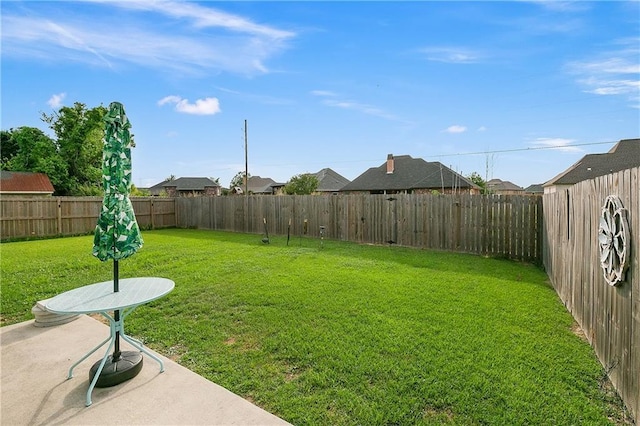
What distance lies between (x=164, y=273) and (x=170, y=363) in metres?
3.66

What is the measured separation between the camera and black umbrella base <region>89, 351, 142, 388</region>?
8.01ft

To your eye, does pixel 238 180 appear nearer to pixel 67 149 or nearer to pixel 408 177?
pixel 67 149

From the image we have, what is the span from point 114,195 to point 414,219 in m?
7.92

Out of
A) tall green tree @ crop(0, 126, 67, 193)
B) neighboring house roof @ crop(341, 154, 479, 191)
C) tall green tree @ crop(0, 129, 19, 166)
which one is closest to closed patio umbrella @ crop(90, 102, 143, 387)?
neighboring house roof @ crop(341, 154, 479, 191)

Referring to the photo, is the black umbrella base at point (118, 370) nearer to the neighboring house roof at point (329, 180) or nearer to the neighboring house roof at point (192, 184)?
the neighboring house roof at point (329, 180)

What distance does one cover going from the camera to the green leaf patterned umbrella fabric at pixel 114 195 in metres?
2.57

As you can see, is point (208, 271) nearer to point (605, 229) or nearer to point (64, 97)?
point (605, 229)

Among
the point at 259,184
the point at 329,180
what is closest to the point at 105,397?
the point at 329,180

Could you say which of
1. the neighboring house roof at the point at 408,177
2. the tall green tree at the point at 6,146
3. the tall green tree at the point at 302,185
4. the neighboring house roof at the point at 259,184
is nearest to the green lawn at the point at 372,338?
the neighboring house roof at the point at 408,177

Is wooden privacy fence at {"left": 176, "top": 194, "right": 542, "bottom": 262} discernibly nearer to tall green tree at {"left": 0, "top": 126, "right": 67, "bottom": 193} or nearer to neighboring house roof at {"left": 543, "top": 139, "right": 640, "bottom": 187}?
neighboring house roof at {"left": 543, "top": 139, "right": 640, "bottom": 187}

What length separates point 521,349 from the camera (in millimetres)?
2875

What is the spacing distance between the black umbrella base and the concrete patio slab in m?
0.05

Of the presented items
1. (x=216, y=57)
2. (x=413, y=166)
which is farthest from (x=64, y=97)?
(x=413, y=166)

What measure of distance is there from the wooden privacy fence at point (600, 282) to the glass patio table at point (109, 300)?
338cm
